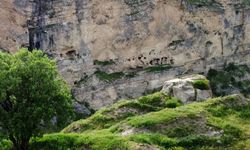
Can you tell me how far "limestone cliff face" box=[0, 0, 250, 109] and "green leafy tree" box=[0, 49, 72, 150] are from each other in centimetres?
5355

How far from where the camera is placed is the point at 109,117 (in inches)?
1382

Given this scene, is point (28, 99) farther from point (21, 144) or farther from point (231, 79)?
point (231, 79)

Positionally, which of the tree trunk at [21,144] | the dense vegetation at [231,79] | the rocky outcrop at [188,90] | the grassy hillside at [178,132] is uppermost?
the rocky outcrop at [188,90]

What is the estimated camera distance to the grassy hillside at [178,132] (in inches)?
1091

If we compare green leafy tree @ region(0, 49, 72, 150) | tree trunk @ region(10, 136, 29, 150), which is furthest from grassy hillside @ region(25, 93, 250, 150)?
green leafy tree @ region(0, 49, 72, 150)

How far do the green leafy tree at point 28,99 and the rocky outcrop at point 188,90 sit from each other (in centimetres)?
1047

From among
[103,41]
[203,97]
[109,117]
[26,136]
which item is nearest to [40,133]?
[26,136]

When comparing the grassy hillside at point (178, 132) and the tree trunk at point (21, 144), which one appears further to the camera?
the tree trunk at point (21, 144)

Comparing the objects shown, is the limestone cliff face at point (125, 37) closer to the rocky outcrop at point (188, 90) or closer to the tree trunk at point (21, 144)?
the rocky outcrop at point (188, 90)

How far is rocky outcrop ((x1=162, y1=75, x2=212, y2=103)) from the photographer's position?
1537 inches

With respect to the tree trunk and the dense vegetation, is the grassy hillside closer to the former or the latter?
the tree trunk

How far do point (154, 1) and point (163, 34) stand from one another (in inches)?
212

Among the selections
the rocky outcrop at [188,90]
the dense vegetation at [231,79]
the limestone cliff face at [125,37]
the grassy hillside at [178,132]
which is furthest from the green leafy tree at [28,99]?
the dense vegetation at [231,79]

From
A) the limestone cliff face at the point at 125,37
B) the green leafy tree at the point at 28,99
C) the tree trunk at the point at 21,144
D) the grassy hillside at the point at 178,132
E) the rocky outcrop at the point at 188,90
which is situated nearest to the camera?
the grassy hillside at the point at 178,132
